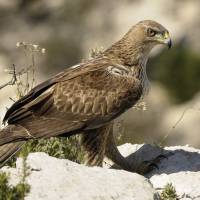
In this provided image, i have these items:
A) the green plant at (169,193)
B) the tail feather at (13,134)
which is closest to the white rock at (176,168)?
the green plant at (169,193)

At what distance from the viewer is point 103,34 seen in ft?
111

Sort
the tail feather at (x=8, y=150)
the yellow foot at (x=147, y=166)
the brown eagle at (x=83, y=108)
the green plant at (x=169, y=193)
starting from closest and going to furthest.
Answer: the green plant at (x=169, y=193)
the tail feather at (x=8, y=150)
the brown eagle at (x=83, y=108)
the yellow foot at (x=147, y=166)

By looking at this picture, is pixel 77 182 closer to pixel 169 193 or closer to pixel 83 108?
pixel 169 193

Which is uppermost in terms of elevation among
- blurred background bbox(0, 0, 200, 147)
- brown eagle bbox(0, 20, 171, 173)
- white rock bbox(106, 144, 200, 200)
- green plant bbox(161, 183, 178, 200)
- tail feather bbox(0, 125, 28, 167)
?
blurred background bbox(0, 0, 200, 147)

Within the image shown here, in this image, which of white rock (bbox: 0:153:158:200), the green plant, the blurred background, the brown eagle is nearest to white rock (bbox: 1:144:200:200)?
white rock (bbox: 0:153:158:200)

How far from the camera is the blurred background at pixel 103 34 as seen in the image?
31.1 m

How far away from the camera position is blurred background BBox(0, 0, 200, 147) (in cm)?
3106

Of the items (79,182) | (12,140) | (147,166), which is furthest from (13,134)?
(79,182)

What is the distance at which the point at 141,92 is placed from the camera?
10492mm

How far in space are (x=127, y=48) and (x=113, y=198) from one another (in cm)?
336

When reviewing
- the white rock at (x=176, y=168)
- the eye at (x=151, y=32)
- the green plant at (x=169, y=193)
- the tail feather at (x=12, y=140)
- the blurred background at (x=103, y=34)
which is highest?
the blurred background at (x=103, y=34)

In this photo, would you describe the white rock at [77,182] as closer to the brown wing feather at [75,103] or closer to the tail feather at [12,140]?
the tail feather at [12,140]

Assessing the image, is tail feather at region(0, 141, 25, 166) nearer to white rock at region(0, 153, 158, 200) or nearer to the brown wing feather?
the brown wing feather

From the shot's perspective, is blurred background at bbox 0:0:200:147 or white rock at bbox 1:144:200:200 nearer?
white rock at bbox 1:144:200:200
